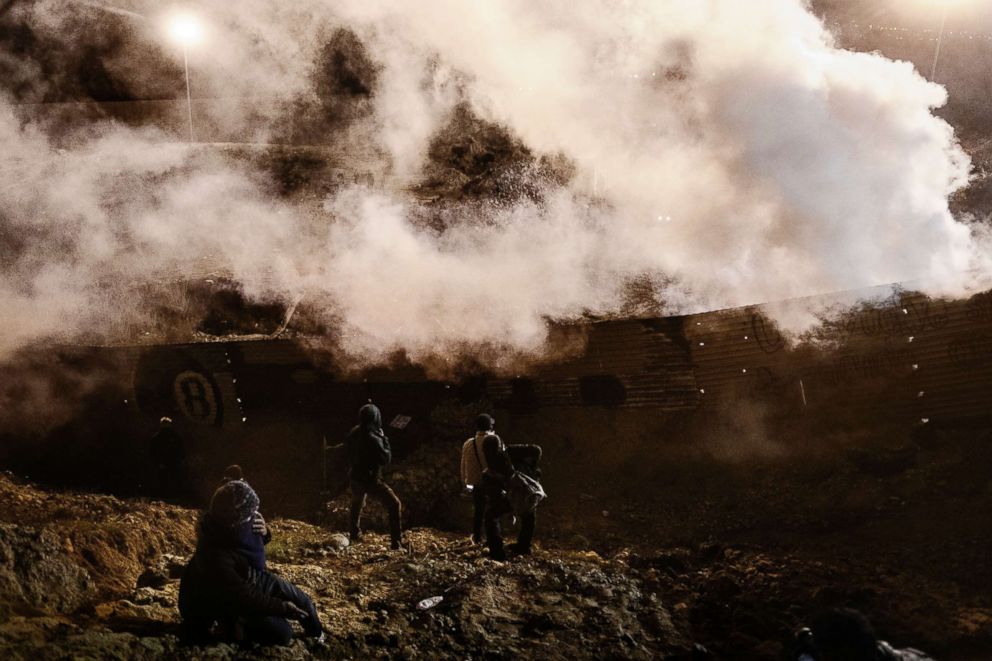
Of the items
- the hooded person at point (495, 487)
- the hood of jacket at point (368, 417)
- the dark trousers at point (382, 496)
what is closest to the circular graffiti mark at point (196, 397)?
the dark trousers at point (382, 496)

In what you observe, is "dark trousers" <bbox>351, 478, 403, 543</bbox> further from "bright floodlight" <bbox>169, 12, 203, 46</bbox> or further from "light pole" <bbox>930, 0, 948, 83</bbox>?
"light pole" <bbox>930, 0, 948, 83</bbox>

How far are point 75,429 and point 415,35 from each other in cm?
755

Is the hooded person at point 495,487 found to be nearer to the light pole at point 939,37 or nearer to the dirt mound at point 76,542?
the dirt mound at point 76,542

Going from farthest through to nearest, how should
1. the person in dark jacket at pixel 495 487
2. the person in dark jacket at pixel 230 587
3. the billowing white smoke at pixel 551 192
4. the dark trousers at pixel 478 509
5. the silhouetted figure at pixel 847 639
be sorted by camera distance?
the billowing white smoke at pixel 551 192 < the dark trousers at pixel 478 509 < the person in dark jacket at pixel 495 487 < the person in dark jacket at pixel 230 587 < the silhouetted figure at pixel 847 639

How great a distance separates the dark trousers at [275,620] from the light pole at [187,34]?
9202 mm

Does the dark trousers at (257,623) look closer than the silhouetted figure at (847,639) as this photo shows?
No

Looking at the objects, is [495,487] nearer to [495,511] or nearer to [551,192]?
[495,511]

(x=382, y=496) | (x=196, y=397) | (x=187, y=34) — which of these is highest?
(x=187, y=34)

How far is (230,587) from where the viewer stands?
138 inches

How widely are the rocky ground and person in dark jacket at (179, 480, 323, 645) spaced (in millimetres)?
→ 135

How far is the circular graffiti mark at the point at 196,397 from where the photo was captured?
27.7 ft

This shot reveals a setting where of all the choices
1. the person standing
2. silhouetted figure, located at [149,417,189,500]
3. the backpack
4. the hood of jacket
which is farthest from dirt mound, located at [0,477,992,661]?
silhouetted figure, located at [149,417,189,500]

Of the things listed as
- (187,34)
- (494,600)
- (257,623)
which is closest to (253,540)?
(257,623)

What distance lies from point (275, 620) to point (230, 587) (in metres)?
0.44
